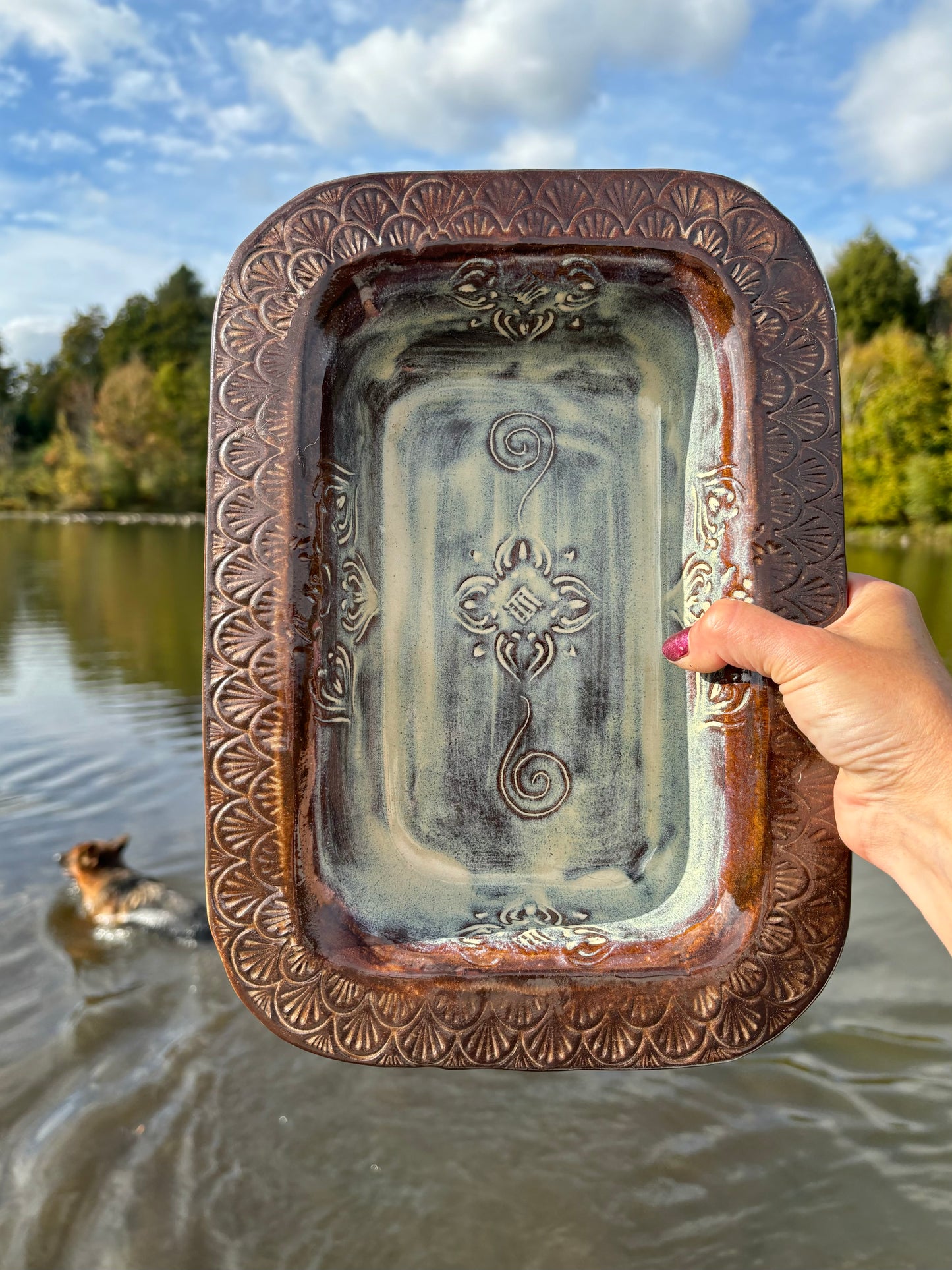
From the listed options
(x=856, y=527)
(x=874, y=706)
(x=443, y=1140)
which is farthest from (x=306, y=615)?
(x=856, y=527)

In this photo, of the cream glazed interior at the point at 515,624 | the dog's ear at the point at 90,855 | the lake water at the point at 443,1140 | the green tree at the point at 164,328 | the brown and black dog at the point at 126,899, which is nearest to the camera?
the cream glazed interior at the point at 515,624

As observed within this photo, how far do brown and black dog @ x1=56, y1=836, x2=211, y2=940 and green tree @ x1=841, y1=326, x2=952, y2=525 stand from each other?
18661mm

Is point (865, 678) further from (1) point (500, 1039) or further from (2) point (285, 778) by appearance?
(2) point (285, 778)

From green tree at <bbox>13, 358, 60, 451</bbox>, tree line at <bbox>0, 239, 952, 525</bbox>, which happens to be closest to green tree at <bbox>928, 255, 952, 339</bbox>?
tree line at <bbox>0, 239, 952, 525</bbox>

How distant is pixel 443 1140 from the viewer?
6.72 feet

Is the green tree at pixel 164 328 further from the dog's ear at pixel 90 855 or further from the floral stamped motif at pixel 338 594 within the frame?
the floral stamped motif at pixel 338 594

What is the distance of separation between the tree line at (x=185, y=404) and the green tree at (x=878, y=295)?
0.04 meters

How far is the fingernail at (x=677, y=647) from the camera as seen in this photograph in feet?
4.60

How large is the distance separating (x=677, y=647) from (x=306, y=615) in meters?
0.64

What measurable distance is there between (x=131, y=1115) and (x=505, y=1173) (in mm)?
987

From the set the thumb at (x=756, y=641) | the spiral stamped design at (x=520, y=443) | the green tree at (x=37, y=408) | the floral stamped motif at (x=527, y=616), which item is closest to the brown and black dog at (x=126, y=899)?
Answer: the floral stamped motif at (x=527, y=616)

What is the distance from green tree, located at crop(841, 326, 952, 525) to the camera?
734 inches

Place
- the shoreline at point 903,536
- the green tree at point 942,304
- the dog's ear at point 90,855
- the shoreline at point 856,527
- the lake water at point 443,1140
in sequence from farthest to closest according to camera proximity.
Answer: the green tree at point 942,304
the shoreline at point 856,527
the shoreline at point 903,536
the dog's ear at point 90,855
the lake water at point 443,1140

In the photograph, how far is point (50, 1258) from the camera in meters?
1.75
